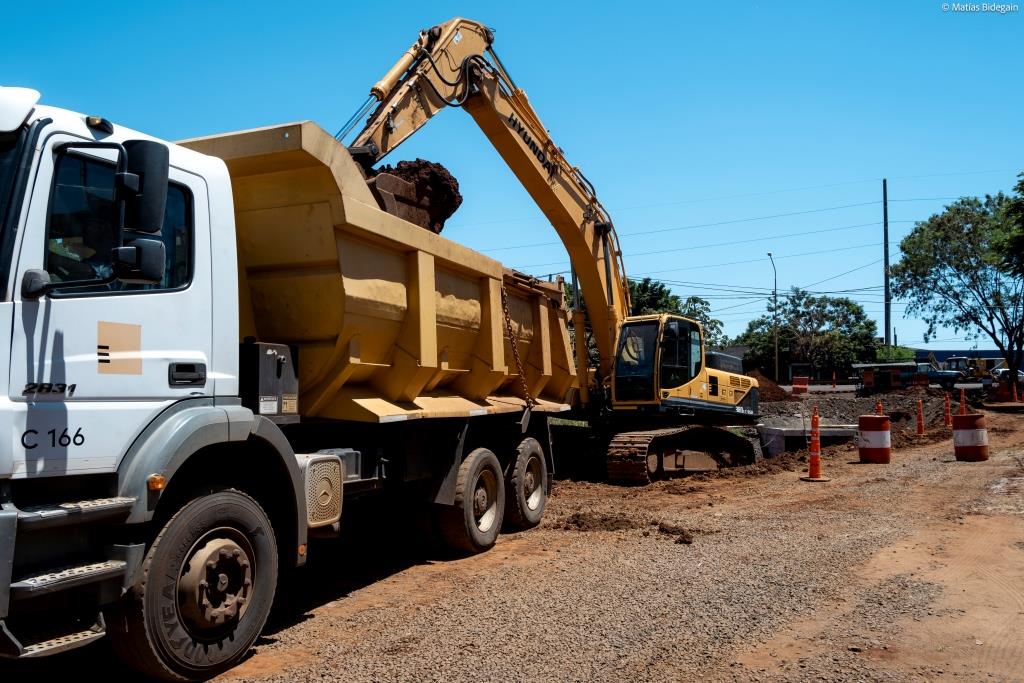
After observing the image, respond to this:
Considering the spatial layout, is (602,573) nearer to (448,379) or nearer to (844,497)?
(448,379)

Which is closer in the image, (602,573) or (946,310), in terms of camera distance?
(602,573)

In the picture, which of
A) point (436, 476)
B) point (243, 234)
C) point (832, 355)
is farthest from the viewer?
point (832, 355)

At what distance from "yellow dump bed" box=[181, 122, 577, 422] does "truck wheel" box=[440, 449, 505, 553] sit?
32.3 inches

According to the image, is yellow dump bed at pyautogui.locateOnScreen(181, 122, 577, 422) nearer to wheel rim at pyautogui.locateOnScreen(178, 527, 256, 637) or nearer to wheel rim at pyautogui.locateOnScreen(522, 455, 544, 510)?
wheel rim at pyautogui.locateOnScreen(178, 527, 256, 637)

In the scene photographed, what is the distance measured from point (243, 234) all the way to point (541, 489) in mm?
5262

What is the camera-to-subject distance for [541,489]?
10.2 m

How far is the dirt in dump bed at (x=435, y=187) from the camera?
9.13 meters

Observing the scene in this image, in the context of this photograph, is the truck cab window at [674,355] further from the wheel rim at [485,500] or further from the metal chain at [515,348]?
the wheel rim at [485,500]

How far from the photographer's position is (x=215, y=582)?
4691mm

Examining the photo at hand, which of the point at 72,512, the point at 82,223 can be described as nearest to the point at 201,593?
the point at 72,512

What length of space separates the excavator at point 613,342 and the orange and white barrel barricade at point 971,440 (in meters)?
3.60

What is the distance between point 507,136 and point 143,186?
921cm

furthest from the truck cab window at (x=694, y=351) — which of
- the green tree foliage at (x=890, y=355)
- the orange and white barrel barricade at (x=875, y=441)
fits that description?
the green tree foliage at (x=890, y=355)

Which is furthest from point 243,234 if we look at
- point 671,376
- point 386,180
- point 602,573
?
point 671,376
